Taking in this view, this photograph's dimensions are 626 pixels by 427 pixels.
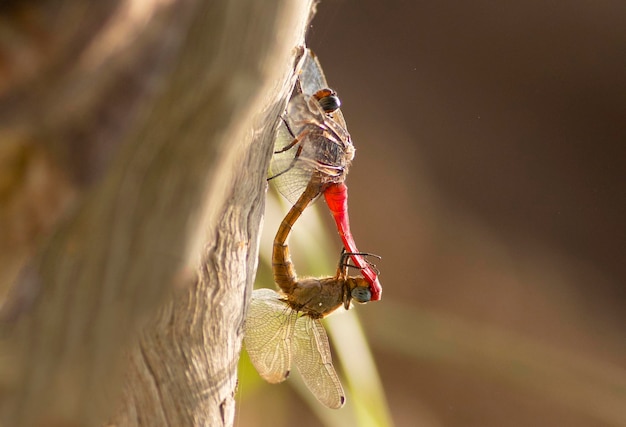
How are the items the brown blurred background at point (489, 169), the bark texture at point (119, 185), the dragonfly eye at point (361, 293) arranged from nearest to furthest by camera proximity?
the bark texture at point (119, 185)
the dragonfly eye at point (361, 293)
the brown blurred background at point (489, 169)

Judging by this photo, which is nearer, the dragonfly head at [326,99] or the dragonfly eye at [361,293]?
the dragonfly head at [326,99]

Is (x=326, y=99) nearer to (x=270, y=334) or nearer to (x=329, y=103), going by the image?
(x=329, y=103)

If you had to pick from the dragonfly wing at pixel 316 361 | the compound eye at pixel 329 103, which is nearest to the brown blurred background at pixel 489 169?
the dragonfly wing at pixel 316 361

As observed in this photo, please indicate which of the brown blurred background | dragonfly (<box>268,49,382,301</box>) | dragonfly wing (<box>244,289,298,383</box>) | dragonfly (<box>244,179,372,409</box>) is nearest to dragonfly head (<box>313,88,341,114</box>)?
dragonfly (<box>268,49,382,301</box>)

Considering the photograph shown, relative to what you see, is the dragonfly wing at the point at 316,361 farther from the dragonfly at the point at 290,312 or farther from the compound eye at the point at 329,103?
the compound eye at the point at 329,103

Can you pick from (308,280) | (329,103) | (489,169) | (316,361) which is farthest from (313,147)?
(489,169)

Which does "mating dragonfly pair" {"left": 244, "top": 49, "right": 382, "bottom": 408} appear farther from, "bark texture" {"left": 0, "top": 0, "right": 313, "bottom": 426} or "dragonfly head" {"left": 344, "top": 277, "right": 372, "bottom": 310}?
"bark texture" {"left": 0, "top": 0, "right": 313, "bottom": 426}

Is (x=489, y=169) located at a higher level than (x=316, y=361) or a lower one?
higher

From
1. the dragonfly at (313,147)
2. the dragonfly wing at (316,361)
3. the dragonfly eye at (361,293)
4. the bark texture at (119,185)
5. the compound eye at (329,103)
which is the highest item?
the compound eye at (329,103)

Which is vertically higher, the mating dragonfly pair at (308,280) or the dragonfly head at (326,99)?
the dragonfly head at (326,99)
